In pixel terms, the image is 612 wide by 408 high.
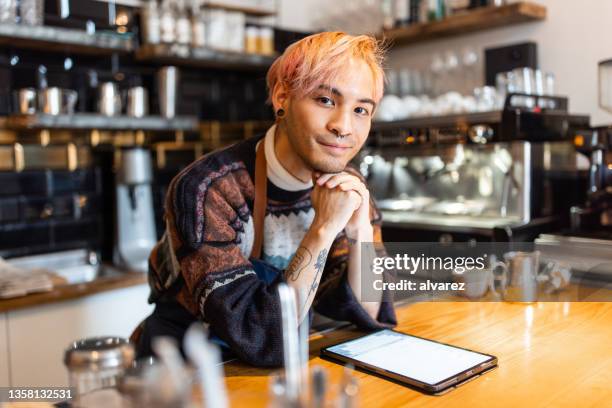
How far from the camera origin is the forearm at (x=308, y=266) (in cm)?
126

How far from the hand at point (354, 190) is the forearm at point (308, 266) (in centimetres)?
11

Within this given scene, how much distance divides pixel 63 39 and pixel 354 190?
208 cm

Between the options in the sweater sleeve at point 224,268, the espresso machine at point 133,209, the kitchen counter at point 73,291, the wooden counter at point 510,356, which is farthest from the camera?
the espresso machine at point 133,209

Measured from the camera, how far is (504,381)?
1029 mm

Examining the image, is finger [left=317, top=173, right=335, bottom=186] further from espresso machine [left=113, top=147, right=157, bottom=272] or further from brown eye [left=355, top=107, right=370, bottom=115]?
espresso machine [left=113, top=147, right=157, bottom=272]

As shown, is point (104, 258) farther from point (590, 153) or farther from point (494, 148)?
point (590, 153)

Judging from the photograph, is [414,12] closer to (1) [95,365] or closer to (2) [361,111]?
(2) [361,111]

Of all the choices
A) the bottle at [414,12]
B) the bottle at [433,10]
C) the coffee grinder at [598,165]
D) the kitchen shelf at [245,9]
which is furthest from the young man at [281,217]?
the kitchen shelf at [245,9]

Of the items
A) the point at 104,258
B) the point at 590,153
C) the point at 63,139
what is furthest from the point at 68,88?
the point at 590,153

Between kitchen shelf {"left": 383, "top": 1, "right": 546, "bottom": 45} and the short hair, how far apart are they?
151cm

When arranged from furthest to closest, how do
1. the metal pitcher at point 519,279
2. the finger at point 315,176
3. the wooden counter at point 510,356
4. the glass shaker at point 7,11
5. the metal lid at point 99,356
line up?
the glass shaker at point 7,11
the metal pitcher at point 519,279
the finger at point 315,176
the wooden counter at point 510,356
the metal lid at point 99,356

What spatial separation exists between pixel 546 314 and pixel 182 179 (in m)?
0.93

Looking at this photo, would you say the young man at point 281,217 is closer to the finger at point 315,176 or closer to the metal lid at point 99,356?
the finger at point 315,176

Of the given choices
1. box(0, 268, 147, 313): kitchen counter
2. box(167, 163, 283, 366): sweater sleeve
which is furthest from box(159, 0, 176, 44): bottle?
box(167, 163, 283, 366): sweater sleeve
